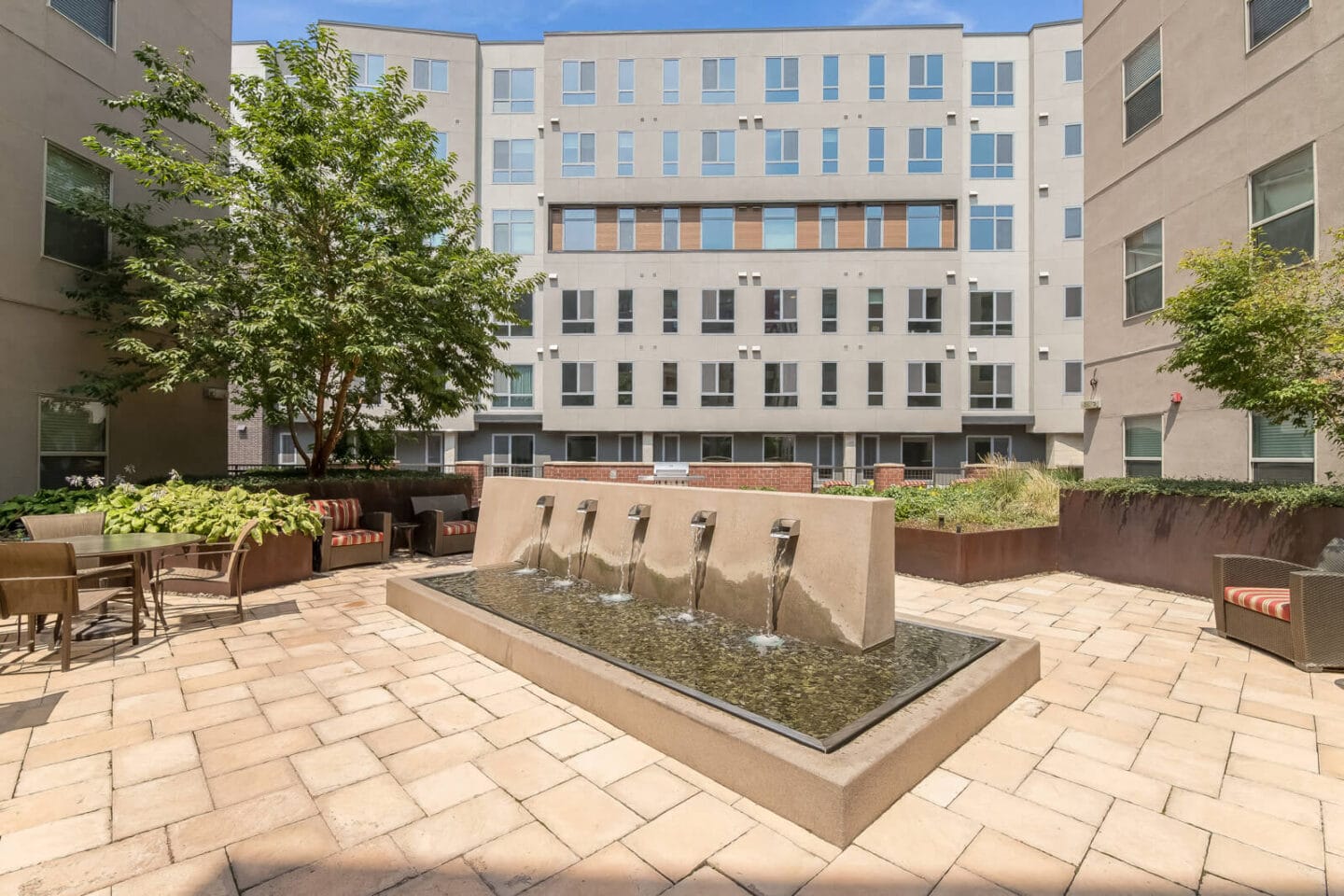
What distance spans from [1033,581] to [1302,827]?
5568 mm

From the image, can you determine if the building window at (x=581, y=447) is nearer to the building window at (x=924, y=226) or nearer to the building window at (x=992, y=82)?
the building window at (x=924, y=226)

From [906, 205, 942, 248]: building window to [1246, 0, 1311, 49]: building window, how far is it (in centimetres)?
1412

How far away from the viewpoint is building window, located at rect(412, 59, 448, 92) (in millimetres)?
23047

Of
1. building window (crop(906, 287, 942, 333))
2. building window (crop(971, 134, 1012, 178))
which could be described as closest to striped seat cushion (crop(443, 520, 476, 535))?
building window (crop(906, 287, 942, 333))

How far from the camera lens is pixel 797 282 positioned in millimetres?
21953

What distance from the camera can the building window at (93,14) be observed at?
8.44 metres

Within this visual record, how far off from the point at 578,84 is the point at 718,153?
231 inches

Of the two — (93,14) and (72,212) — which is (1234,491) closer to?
(72,212)

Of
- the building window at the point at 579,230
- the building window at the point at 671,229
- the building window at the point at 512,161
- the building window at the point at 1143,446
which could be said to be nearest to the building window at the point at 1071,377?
the building window at the point at 1143,446

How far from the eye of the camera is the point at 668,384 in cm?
2217

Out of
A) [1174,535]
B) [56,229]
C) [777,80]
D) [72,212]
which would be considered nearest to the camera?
[1174,535]

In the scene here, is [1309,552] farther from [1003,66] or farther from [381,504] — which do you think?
[1003,66]

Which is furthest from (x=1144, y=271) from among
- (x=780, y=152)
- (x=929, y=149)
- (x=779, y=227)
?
(x=780, y=152)

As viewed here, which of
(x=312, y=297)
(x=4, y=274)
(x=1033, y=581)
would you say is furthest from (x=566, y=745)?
(x=4, y=274)
